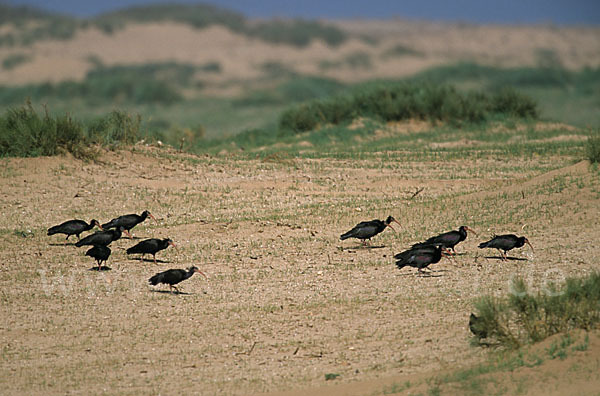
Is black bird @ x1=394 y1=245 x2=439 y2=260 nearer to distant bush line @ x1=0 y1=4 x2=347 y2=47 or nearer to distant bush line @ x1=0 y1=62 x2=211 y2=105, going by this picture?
distant bush line @ x1=0 y1=62 x2=211 y2=105

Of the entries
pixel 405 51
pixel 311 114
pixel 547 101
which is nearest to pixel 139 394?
pixel 311 114

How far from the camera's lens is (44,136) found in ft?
60.6

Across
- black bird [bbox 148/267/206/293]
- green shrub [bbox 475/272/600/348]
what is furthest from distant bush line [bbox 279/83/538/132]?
green shrub [bbox 475/272/600/348]

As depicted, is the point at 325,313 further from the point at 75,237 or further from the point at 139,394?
the point at 75,237

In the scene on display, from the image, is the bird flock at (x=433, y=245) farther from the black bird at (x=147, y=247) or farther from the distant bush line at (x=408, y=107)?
the distant bush line at (x=408, y=107)

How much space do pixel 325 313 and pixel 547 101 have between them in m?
42.7

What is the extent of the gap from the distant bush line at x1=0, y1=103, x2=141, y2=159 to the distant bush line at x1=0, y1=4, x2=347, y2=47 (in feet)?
210

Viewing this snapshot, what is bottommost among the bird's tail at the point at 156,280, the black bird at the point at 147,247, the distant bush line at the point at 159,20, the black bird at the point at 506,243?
the bird's tail at the point at 156,280

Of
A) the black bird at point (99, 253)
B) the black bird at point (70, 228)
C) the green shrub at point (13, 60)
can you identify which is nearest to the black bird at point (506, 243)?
the black bird at point (99, 253)

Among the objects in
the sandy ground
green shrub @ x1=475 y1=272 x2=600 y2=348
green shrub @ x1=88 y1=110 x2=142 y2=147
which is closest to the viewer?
green shrub @ x1=475 y1=272 x2=600 y2=348

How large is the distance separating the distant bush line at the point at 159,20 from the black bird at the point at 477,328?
7674 centimetres

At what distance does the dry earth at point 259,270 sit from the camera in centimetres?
902

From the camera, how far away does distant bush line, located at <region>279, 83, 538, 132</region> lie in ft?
95.8

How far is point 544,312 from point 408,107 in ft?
67.8
